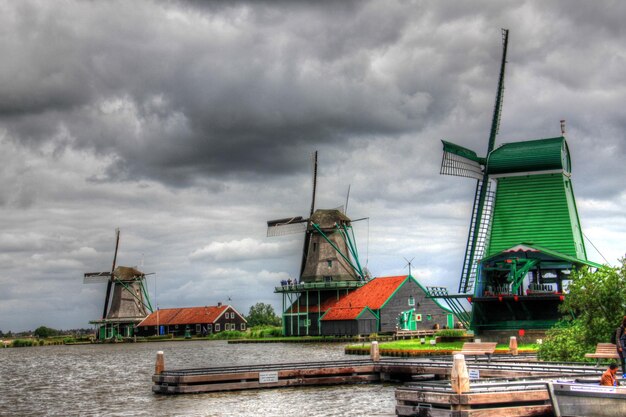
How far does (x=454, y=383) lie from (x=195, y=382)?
35.0 ft

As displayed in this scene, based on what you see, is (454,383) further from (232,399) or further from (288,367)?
(288,367)

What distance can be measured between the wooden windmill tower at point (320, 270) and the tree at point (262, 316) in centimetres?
4527

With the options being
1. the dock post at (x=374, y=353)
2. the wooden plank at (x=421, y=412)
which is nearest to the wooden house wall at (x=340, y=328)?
the dock post at (x=374, y=353)

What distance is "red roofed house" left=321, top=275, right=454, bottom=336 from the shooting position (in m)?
63.8

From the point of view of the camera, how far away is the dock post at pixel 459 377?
1580 centimetres

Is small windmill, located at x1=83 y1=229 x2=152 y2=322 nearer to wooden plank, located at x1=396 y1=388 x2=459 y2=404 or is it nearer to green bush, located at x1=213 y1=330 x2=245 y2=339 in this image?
green bush, located at x1=213 y1=330 x2=245 y2=339

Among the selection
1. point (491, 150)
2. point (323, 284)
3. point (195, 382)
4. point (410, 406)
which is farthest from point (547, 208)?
point (323, 284)

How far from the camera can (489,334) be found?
3778 cm

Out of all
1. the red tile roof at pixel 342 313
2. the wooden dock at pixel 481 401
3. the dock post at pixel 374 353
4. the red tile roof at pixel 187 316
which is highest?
the red tile roof at pixel 187 316

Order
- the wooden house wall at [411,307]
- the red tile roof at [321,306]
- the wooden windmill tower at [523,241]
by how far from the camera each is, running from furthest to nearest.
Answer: the red tile roof at [321,306] < the wooden house wall at [411,307] < the wooden windmill tower at [523,241]

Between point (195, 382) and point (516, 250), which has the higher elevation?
point (516, 250)

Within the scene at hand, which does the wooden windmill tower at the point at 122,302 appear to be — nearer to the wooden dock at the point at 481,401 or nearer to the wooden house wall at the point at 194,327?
the wooden house wall at the point at 194,327

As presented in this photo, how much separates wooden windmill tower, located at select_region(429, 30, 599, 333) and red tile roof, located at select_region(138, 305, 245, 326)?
56056 millimetres

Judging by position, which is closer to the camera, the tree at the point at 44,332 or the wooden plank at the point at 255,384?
the wooden plank at the point at 255,384
